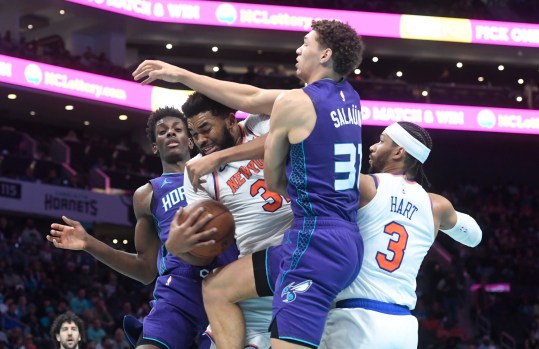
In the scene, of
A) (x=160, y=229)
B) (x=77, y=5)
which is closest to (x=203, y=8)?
(x=77, y=5)

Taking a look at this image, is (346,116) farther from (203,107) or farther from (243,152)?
(203,107)

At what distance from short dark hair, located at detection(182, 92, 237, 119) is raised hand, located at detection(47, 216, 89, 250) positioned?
1.22 metres

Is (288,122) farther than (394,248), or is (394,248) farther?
(394,248)

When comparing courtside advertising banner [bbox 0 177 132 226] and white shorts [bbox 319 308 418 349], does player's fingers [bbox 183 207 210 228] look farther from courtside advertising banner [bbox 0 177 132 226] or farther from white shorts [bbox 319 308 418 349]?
courtside advertising banner [bbox 0 177 132 226]

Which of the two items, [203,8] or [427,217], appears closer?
[427,217]

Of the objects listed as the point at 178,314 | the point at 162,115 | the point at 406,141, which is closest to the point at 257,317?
the point at 178,314

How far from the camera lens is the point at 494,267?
77.5 feet

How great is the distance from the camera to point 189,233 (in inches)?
201

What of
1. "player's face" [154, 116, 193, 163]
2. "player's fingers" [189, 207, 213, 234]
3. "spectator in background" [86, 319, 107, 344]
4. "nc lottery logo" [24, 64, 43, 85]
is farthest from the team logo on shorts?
"nc lottery logo" [24, 64, 43, 85]

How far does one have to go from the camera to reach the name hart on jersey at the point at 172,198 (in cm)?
655

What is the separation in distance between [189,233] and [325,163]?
2.75 ft

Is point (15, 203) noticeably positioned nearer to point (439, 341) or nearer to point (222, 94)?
point (439, 341)

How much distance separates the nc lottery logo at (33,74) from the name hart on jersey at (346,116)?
20451mm

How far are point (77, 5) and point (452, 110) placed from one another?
37.6 ft
